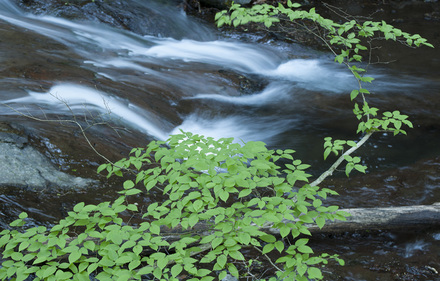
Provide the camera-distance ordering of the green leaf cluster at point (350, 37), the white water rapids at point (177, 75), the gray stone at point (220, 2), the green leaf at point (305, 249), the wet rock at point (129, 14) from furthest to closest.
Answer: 1. the gray stone at point (220, 2)
2. the wet rock at point (129, 14)
3. the white water rapids at point (177, 75)
4. the green leaf cluster at point (350, 37)
5. the green leaf at point (305, 249)

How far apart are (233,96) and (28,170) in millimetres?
4124

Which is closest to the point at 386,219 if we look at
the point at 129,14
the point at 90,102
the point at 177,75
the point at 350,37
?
the point at 350,37

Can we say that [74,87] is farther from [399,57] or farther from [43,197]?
[399,57]

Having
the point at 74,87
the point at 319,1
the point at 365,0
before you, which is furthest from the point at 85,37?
the point at 365,0

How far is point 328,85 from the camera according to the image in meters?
7.79

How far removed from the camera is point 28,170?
3.56 meters

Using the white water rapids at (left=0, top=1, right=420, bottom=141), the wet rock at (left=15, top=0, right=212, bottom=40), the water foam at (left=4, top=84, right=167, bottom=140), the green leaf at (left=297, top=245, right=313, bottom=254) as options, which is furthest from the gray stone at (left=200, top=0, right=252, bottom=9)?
the green leaf at (left=297, top=245, right=313, bottom=254)

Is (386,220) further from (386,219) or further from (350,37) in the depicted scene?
(350,37)

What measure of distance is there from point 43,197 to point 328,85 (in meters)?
5.69

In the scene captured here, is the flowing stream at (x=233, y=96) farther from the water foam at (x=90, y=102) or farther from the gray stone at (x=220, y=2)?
the gray stone at (x=220, y=2)

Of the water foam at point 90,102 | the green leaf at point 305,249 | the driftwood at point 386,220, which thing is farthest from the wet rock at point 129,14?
the green leaf at point 305,249

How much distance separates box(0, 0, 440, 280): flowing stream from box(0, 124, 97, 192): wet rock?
7.5 inches

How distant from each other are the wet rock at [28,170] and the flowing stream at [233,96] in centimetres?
19

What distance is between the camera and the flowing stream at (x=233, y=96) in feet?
14.7
